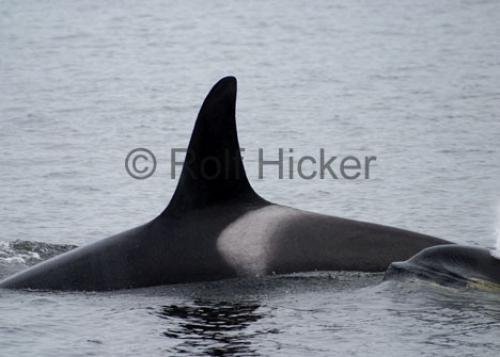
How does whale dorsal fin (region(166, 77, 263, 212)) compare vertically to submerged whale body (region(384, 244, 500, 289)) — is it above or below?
above

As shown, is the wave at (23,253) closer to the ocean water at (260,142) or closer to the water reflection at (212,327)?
the ocean water at (260,142)

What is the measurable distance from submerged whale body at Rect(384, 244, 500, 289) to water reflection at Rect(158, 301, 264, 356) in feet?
5.44

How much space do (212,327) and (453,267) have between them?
2.59 metres

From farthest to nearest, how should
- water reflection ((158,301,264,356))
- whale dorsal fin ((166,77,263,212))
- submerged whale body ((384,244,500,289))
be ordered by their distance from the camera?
whale dorsal fin ((166,77,263,212)) → submerged whale body ((384,244,500,289)) → water reflection ((158,301,264,356))

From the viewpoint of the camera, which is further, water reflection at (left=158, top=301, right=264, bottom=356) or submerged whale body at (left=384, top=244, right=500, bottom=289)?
submerged whale body at (left=384, top=244, right=500, bottom=289)

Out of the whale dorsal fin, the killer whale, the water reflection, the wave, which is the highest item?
the whale dorsal fin

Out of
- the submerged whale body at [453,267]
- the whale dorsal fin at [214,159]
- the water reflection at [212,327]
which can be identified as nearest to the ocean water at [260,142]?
the water reflection at [212,327]

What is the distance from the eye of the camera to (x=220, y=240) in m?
13.9

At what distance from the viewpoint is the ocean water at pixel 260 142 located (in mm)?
12531

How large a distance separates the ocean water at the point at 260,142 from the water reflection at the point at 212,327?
0.10 ft

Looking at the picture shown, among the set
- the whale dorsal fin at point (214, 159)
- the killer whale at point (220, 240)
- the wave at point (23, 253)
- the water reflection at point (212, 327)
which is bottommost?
the water reflection at point (212, 327)

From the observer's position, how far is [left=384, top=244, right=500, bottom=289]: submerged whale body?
13.0 meters

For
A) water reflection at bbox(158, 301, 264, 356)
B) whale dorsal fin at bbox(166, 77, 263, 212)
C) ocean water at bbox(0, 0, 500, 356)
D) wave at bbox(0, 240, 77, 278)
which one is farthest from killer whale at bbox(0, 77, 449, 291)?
wave at bbox(0, 240, 77, 278)

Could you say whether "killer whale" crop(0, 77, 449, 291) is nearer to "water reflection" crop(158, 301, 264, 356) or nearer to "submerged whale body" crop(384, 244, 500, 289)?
"submerged whale body" crop(384, 244, 500, 289)
